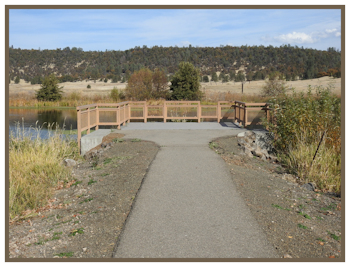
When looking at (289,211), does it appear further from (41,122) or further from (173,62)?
(173,62)

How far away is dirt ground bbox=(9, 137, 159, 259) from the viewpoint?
5629 mm

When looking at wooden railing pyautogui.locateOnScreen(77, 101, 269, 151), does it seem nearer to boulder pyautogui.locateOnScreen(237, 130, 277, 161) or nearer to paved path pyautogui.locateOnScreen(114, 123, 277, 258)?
boulder pyautogui.locateOnScreen(237, 130, 277, 161)

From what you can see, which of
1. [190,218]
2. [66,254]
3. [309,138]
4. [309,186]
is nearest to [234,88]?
[309,138]

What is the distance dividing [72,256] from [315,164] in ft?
24.5

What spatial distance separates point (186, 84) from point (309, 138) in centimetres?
2034

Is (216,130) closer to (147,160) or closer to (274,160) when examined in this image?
(274,160)

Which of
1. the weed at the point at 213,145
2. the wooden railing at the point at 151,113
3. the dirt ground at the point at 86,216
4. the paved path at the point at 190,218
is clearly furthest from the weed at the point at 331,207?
the wooden railing at the point at 151,113

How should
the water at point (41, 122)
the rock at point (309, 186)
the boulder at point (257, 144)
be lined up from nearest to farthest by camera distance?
the rock at point (309, 186)
the boulder at point (257, 144)
the water at point (41, 122)

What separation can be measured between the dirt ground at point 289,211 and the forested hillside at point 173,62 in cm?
6030

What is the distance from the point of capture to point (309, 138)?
40.5ft

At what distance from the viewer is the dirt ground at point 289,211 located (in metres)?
5.65

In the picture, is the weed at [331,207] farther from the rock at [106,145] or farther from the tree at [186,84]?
the tree at [186,84]

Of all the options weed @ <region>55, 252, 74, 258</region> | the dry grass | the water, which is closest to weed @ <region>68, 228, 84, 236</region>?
weed @ <region>55, 252, 74, 258</region>

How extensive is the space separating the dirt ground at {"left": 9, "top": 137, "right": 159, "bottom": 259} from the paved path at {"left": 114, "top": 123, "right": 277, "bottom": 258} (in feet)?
1.05
